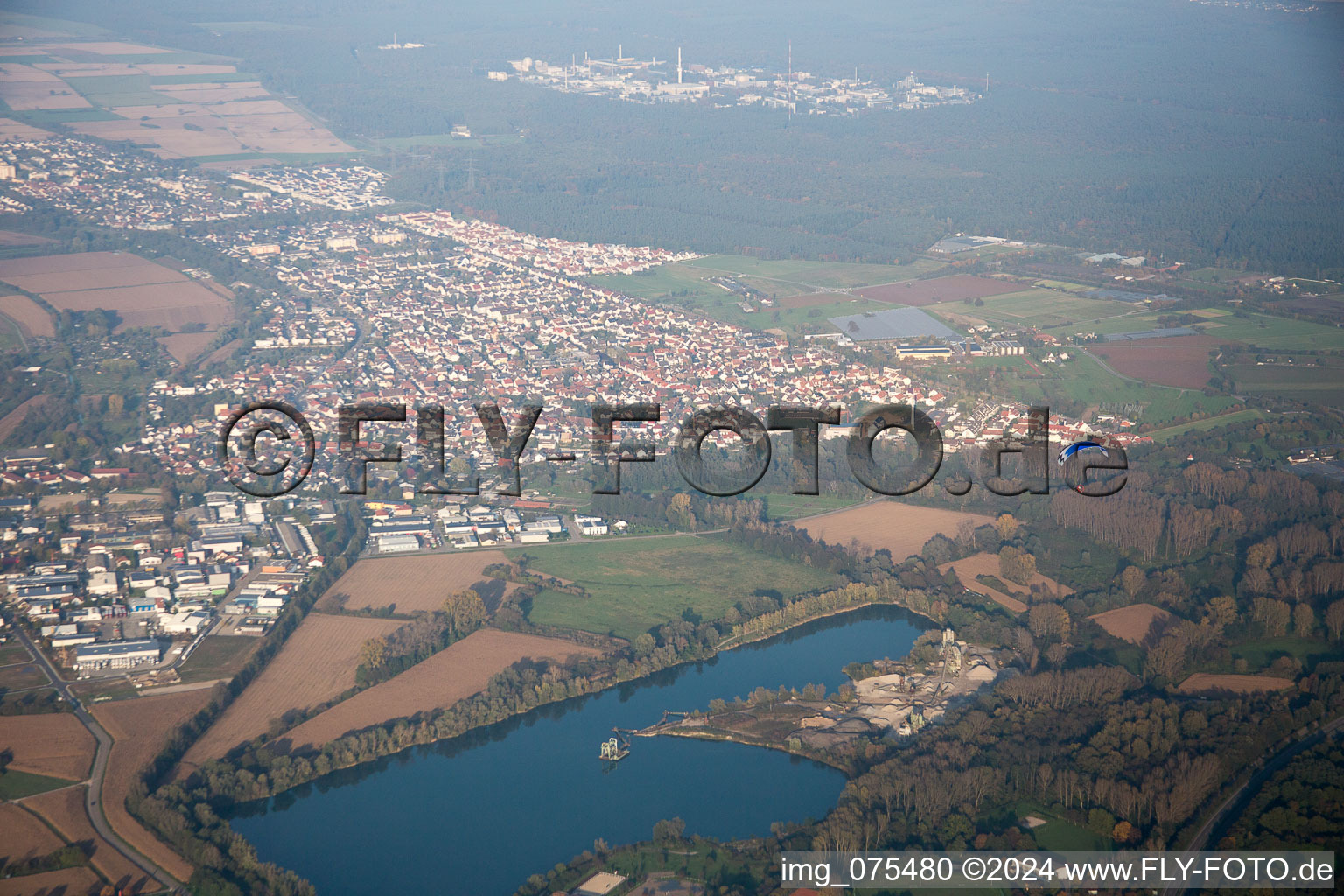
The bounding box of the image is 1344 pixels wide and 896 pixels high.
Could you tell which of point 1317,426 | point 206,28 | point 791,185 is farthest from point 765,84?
point 1317,426

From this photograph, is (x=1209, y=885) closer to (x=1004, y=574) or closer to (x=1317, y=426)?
(x=1004, y=574)

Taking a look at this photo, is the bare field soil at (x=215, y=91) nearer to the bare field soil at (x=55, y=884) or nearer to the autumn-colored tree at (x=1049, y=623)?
the autumn-colored tree at (x=1049, y=623)

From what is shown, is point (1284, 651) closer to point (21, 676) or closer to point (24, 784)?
point (24, 784)

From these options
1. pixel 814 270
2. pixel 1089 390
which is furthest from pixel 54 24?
pixel 1089 390

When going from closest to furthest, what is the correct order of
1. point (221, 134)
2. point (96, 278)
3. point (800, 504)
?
point (800, 504), point (96, 278), point (221, 134)

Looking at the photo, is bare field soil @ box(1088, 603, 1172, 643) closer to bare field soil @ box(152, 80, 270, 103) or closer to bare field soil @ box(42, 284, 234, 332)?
bare field soil @ box(42, 284, 234, 332)

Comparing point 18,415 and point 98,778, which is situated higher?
point 18,415
